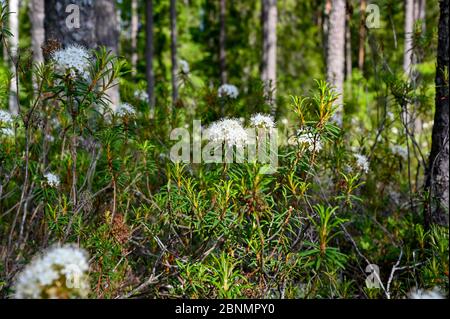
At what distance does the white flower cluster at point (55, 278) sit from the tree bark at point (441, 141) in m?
2.64

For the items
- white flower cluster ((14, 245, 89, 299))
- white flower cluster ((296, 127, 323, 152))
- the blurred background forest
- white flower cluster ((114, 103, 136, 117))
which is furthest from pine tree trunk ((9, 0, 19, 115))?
white flower cluster ((296, 127, 323, 152))

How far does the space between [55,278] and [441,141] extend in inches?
114

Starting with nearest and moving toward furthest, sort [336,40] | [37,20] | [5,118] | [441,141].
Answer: [5,118]
[441,141]
[336,40]
[37,20]

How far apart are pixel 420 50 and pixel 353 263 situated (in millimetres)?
2305

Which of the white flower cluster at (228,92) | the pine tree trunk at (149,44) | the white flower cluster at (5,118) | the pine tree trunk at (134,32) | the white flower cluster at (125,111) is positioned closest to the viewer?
the white flower cluster at (5,118)

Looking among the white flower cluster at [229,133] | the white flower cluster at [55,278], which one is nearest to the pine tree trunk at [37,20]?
the white flower cluster at [229,133]

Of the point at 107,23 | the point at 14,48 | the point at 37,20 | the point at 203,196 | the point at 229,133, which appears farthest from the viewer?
the point at 37,20

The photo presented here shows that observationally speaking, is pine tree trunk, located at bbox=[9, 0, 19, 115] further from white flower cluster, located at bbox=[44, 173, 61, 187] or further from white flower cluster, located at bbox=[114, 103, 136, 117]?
white flower cluster, located at bbox=[114, 103, 136, 117]

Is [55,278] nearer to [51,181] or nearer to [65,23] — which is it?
[51,181]

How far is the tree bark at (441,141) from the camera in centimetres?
363

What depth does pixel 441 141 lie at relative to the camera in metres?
3.65

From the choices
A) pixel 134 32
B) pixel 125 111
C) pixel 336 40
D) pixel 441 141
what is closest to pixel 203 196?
pixel 125 111

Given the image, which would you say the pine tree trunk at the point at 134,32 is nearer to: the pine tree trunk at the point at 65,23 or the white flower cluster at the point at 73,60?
the pine tree trunk at the point at 65,23
